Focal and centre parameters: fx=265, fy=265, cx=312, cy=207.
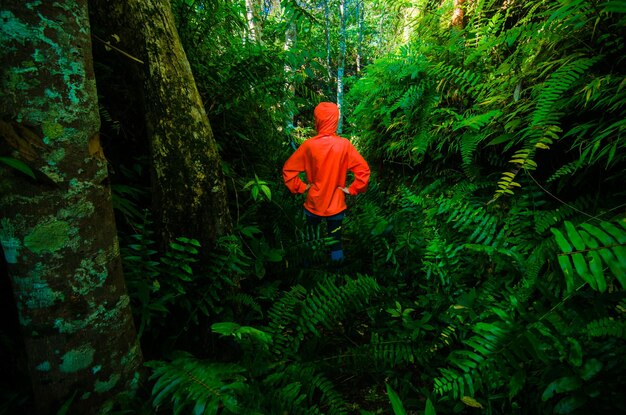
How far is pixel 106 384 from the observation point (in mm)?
1221

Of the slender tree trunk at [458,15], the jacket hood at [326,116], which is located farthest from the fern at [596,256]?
the slender tree trunk at [458,15]

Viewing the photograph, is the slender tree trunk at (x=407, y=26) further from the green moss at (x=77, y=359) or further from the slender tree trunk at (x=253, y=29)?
the green moss at (x=77, y=359)

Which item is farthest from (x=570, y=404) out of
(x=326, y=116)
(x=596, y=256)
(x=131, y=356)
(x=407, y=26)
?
(x=407, y=26)

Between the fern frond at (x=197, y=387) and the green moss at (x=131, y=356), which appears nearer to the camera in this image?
the fern frond at (x=197, y=387)

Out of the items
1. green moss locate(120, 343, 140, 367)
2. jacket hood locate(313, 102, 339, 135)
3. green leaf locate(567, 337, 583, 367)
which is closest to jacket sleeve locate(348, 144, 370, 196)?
jacket hood locate(313, 102, 339, 135)

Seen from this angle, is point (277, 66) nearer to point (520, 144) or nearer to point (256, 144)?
point (256, 144)

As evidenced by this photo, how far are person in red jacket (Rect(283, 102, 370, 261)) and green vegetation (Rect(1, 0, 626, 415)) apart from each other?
292mm

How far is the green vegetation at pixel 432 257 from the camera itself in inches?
52.2

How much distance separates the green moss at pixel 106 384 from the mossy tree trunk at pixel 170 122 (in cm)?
84

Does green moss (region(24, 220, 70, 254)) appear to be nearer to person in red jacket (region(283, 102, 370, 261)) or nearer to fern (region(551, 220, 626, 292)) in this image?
fern (region(551, 220, 626, 292))

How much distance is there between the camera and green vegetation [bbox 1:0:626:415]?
4.35ft

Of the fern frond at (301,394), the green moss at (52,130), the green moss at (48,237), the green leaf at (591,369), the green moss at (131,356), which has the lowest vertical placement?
the fern frond at (301,394)

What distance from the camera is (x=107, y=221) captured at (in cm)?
121

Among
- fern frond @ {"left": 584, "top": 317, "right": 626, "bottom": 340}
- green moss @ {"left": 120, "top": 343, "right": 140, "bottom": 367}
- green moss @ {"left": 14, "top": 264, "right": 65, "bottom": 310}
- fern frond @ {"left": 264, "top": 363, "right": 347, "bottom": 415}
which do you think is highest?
green moss @ {"left": 14, "top": 264, "right": 65, "bottom": 310}
